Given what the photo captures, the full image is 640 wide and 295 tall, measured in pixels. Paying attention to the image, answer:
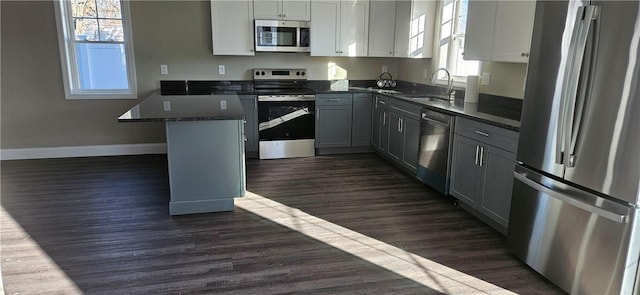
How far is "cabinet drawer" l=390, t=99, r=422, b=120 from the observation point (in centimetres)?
418

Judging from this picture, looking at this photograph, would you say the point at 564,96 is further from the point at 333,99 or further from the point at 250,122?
the point at 250,122

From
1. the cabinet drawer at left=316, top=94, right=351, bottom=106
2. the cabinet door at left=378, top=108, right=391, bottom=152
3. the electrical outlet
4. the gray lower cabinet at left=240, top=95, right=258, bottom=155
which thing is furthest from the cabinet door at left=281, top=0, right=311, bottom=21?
the electrical outlet

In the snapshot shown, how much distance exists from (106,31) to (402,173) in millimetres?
4035

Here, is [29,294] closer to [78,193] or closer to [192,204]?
[192,204]

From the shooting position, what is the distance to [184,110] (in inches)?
128

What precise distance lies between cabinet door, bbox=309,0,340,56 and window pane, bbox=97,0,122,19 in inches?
94.5

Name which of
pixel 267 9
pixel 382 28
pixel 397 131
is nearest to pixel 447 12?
pixel 382 28

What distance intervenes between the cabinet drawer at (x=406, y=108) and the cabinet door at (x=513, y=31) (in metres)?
0.97

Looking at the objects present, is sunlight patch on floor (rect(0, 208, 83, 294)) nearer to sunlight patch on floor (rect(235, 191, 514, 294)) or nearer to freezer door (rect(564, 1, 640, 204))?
sunlight patch on floor (rect(235, 191, 514, 294))

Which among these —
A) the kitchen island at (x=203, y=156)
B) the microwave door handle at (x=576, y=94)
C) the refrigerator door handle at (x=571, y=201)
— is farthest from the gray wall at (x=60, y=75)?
the microwave door handle at (x=576, y=94)

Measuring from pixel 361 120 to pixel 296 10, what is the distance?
5.37ft

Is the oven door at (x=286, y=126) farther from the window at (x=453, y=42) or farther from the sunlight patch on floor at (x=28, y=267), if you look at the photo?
the sunlight patch on floor at (x=28, y=267)

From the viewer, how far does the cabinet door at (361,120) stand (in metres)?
5.39

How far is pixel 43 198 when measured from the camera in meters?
3.73
